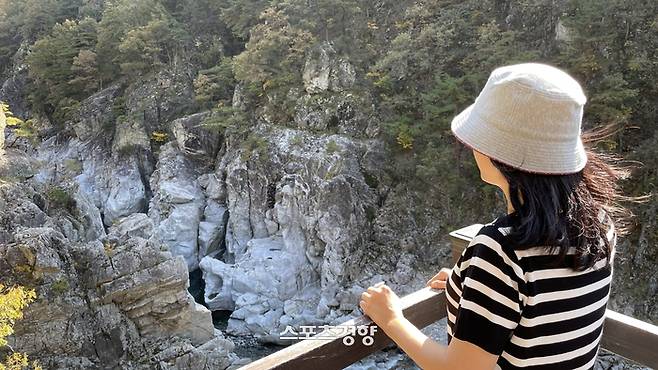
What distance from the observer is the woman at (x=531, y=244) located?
Result: 33.6 inches

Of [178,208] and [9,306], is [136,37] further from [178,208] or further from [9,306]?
[9,306]

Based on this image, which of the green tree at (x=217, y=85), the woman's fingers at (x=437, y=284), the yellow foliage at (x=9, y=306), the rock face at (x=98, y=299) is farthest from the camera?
the green tree at (x=217, y=85)

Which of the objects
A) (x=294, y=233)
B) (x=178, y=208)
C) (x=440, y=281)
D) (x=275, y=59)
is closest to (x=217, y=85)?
(x=275, y=59)

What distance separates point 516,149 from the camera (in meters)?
0.90

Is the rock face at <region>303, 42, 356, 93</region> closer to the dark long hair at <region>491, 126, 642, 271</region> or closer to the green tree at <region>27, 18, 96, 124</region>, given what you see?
the green tree at <region>27, 18, 96, 124</region>

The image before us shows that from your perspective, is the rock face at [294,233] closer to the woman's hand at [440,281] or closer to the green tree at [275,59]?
the green tree at [275,59]

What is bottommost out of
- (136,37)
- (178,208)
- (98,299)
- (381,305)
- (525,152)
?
(178,208)

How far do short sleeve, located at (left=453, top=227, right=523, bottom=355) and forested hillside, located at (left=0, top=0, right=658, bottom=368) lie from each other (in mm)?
9818

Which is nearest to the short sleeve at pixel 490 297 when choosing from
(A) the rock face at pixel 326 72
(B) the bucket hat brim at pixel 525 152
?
(B) the bucket hat brim at pixel 525 152

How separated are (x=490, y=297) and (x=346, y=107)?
41.6ft

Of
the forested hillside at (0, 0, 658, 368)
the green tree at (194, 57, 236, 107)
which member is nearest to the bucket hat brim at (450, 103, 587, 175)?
the forested hillside at (0, 0, 658, 368)

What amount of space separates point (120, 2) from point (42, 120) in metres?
6.01

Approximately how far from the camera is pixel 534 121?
0.88 metres

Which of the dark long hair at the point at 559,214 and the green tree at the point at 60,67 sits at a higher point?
the dark long hair at the point at 559,214
